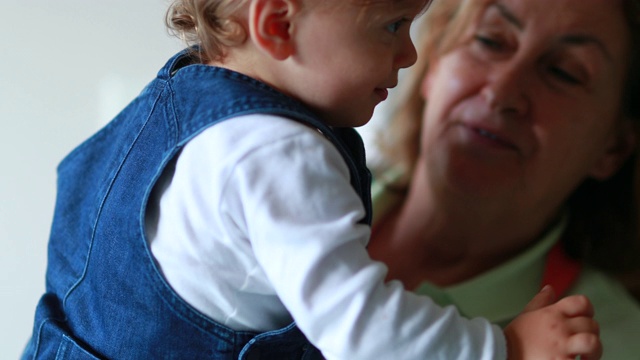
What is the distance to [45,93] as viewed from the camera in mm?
1053

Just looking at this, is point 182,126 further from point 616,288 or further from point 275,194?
point 616,288

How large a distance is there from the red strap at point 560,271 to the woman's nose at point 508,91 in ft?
0.76

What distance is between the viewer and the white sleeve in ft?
1.50

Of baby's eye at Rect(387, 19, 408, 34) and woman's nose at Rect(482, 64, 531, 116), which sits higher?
baby's eye at Rect(387, 19, 408, 34)

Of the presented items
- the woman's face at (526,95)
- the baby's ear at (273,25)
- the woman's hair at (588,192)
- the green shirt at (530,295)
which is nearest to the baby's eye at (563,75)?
the woman's face at (526,95)

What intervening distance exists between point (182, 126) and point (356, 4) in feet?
0.46

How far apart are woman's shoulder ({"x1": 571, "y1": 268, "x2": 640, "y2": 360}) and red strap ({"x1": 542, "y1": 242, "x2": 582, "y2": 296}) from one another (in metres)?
0.01

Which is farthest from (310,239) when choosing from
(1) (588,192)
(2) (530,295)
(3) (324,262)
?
(1) (588,192)

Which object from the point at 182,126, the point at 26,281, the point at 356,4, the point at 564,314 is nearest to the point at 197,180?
the point at 182,126

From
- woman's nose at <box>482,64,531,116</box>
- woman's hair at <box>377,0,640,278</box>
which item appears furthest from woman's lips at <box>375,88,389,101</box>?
woman's hair at <box>377,0,640,278</box>

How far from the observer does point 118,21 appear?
1.06 meters

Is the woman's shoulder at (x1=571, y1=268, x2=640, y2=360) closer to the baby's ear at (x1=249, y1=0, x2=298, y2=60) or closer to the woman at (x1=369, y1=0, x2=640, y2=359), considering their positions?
the woman at (x1=369, y1=0, x2=640, y2=359)

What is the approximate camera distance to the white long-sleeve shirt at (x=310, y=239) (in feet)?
1.51

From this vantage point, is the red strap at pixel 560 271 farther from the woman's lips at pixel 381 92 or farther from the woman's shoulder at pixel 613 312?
the woman's lips at pixel 381 92
